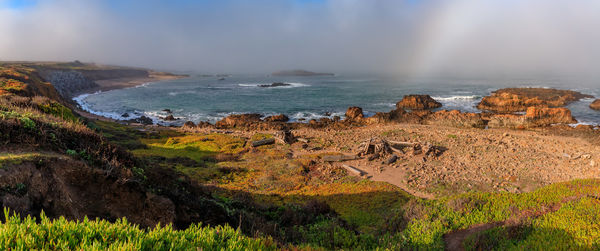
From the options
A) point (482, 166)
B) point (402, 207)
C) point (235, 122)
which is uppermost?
point (402, 207)

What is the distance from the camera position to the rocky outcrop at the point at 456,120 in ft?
111

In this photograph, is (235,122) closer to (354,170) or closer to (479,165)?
(354,170)

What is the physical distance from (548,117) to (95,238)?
148 ft

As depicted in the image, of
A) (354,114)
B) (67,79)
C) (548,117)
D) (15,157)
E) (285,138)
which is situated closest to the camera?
(15,157)

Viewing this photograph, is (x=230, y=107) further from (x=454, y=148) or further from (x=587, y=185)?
(x=587, y=185)

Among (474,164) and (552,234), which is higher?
(552,234)

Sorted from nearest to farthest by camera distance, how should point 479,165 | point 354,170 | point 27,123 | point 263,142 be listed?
point 27,123
point 479,165
point 354,170
point 263,142

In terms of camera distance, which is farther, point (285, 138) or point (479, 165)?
point (285, 138)

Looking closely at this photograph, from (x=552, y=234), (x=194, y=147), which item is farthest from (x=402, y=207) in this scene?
(x=194, y=147)

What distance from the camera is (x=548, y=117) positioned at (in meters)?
33.4

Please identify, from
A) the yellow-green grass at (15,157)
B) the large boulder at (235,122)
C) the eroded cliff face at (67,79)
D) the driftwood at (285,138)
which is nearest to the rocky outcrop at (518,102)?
the driftwood at (285,138)

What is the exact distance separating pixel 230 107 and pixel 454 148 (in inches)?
1620

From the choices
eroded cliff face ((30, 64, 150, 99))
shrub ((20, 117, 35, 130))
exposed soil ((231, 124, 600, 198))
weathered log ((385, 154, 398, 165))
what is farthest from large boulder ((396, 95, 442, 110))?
eroded cliff face ((30, 64, 150, 99))

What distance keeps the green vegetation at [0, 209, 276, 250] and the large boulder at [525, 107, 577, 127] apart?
133ft
